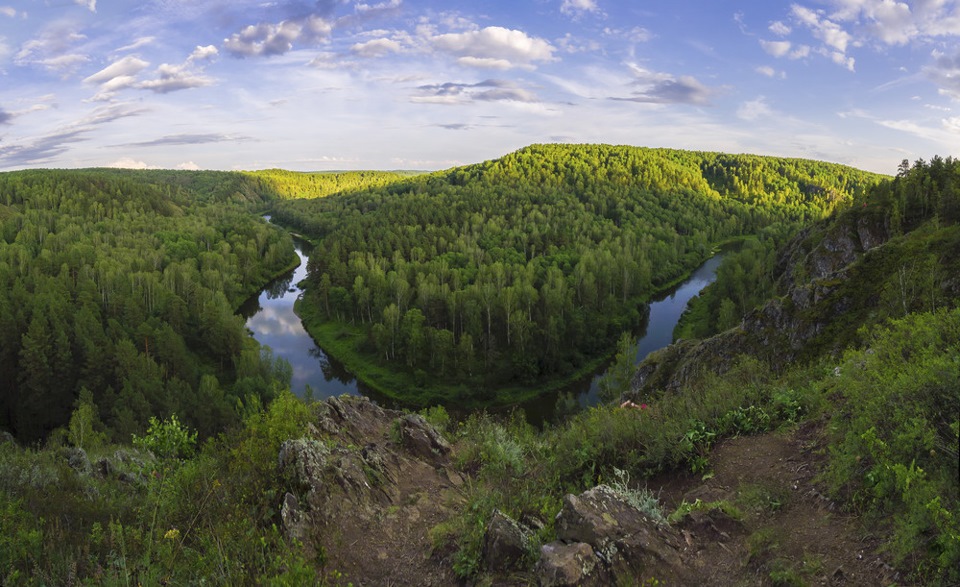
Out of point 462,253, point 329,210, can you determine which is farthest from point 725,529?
point 329,210

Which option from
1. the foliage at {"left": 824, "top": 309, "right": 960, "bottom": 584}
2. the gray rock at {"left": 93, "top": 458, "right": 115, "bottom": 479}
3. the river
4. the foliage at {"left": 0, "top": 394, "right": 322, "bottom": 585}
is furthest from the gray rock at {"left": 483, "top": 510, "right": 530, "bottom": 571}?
the river

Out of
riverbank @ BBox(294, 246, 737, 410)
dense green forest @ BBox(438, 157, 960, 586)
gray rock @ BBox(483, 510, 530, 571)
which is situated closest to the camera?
Answer: dense green forest @ BBox(438, 157, 960, 586)

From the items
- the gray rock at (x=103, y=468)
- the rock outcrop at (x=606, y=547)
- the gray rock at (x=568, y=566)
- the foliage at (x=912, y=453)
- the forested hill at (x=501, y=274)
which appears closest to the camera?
the foliage at (x=912, y=453)

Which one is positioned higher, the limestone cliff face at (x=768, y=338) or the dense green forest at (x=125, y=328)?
the limestone cliff face at (x=768, y=338)

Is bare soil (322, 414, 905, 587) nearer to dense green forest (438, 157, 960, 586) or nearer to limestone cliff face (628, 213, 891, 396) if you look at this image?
dense green forest (438, 157, 960, 586)

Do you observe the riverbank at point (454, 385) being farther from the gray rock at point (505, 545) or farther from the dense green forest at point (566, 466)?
the gray rock at point (505, 545)

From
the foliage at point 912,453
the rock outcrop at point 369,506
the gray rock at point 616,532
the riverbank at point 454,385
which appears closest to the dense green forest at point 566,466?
the foliage at point 912,453
